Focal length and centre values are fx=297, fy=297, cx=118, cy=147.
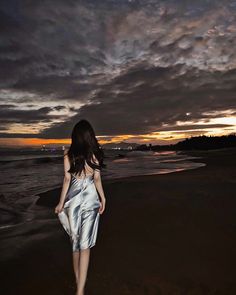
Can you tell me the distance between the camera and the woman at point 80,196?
3.90 metres

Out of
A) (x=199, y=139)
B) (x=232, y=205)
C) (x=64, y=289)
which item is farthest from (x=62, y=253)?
(x=199, y=139)

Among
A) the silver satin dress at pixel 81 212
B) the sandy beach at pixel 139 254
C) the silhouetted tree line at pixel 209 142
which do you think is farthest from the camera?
the silhouetted tree line at pixel 209 142

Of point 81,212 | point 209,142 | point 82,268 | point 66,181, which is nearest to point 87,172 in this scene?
point 66,181

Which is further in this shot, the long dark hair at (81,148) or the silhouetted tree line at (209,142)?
the silhouetted tree line at (209,142)

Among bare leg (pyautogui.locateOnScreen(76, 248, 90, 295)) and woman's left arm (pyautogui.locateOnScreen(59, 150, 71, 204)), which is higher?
woman's left arm (pyautogui.locateOnScreen(59, 150, 71, 204))

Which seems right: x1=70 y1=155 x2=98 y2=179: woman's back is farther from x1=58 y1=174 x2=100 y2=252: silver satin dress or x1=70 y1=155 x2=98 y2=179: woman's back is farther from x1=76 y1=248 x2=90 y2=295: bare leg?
x1=76 y1=248 x2=90 y2=295: bare leg

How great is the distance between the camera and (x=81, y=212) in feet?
12.8

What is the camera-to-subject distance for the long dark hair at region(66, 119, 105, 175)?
3.91m

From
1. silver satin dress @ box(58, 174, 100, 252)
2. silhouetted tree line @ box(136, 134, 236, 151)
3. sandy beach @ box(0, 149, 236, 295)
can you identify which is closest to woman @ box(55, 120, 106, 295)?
silver satin dress @ box(58, 174, 100, 252)

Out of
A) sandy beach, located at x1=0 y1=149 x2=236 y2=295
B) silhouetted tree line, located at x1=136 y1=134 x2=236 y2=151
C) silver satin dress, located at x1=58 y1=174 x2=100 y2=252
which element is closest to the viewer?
silver satin dress, located at x1=58 y1=174 x2=100 y2=252

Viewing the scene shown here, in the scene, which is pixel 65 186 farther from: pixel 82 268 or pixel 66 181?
pixel 82 268

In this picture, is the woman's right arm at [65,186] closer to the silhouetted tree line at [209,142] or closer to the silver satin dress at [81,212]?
the silver satin dress at [81,212]

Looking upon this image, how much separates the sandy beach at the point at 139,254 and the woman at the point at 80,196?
2.79ft

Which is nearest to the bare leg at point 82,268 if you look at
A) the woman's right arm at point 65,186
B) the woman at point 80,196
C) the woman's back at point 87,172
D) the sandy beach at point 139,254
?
the woman at point 80,196
